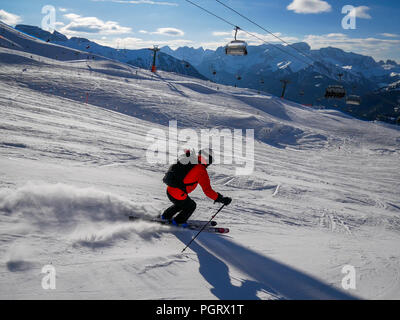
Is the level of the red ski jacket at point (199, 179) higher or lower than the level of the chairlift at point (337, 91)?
lower

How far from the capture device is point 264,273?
370cm

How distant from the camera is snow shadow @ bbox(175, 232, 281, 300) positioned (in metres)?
3.10

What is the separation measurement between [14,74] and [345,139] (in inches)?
1070

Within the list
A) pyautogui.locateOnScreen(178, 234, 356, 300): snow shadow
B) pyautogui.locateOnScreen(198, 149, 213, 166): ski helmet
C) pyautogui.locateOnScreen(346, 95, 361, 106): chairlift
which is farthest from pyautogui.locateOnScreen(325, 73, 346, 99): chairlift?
pyautogui.locateOnScreen(178, 234, 356, 300): snow shadow

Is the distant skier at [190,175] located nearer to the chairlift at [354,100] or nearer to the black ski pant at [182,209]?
the black ski pant at [182,209]

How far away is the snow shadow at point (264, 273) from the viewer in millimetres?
3355

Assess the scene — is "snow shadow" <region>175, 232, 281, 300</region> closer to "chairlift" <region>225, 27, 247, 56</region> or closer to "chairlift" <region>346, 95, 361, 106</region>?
"chairlift" <region>225, 27, 247, 56</region>

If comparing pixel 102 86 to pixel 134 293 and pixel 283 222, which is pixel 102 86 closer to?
pixel 283 222

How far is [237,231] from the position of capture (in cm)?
496
